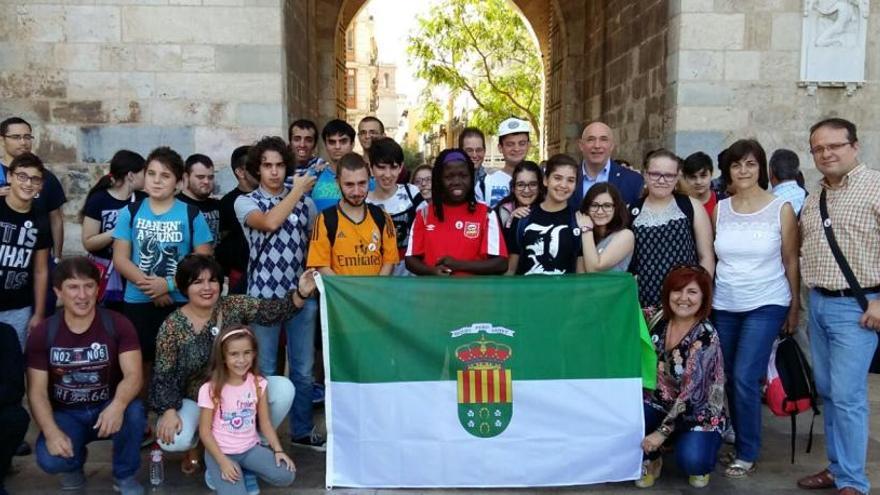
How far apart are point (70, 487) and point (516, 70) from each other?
75.9 ft

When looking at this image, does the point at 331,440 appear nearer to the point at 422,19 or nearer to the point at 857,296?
the point at 857,296

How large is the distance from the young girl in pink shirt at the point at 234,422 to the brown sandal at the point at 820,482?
9.08ft

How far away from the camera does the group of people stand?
3.87 m

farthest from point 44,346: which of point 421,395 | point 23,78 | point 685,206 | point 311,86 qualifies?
point 311,86

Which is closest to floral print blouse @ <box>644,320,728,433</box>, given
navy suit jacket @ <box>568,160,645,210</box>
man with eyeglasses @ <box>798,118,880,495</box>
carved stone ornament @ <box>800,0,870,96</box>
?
man with eyeglasses @ <box>798,118,880,495</box>

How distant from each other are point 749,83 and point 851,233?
4438 millimetres

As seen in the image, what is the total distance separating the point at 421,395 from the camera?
404 centimetres

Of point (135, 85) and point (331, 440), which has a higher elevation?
point (135, 85)

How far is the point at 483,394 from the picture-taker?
4.01m

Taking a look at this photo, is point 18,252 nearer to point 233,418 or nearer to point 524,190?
point 233,418

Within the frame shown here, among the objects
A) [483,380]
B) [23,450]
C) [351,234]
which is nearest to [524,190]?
[351,234]

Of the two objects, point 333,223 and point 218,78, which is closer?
point 333,223

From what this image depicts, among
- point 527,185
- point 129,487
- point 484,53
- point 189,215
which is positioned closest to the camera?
point 129,487

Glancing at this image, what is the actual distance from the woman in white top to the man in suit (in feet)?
2.93
